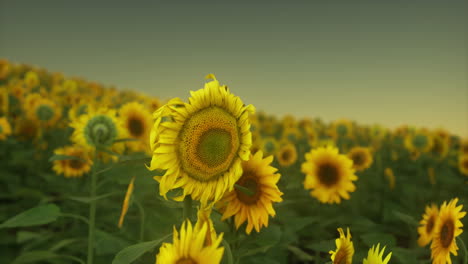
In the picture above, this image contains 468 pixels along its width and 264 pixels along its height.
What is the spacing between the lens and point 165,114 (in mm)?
1195

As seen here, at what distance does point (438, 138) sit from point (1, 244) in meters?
4.52

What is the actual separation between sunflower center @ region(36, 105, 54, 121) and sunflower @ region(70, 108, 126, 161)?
1.65m

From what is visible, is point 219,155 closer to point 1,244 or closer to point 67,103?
point 1,244

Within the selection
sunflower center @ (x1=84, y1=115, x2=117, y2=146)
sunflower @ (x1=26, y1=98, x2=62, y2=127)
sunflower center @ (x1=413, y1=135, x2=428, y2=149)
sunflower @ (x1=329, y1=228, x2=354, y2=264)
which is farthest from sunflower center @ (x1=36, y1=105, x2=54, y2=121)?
sunflower center @ (x1=413, y1=135, x2=428, y2=149)

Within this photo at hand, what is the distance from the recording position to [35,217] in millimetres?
1511

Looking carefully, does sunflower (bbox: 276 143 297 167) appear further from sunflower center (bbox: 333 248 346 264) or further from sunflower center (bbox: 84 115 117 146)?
sunflower center (bbox: 333 248 346 264)

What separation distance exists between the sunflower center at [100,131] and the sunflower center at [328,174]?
1226 mm

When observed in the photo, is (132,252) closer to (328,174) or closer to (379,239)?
(379,239)

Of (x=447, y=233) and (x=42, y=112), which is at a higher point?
(x=42, y=112)

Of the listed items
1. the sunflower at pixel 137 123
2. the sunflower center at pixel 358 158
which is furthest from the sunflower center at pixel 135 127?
the sunflower center at pixel 358 158

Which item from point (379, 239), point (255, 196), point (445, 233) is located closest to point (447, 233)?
point (445, 233)

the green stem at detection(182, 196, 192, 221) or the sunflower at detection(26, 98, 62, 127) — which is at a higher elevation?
the sunflower at detection(26, 98, 62, 127)

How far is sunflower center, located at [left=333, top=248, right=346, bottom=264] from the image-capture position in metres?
1.15

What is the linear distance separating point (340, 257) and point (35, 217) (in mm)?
1069
